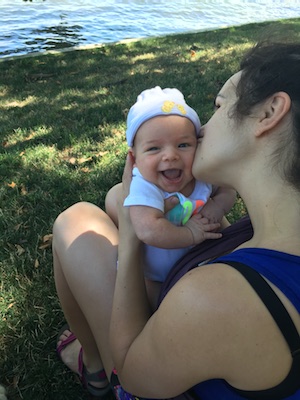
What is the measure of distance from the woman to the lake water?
25.8 ft

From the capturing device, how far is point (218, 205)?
70.9 inches

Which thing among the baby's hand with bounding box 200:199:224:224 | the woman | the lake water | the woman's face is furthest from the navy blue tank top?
the lake water

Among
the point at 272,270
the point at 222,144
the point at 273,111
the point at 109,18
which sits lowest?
the point at 109,18

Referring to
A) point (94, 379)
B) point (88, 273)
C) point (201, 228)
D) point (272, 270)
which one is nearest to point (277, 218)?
point (272, 270)

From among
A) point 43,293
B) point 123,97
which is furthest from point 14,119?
point 43,293

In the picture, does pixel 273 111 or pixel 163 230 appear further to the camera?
pixel 163 230

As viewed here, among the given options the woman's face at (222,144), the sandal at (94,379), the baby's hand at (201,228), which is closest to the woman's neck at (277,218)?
the woman's face at (222,144)

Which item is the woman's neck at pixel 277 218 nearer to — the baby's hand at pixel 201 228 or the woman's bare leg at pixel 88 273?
the baby's hand at pixel 201 228

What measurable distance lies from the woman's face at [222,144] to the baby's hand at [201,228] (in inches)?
8.0

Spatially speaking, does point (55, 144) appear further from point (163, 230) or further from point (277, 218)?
point (277, 218)

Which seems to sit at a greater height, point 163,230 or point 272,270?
point 272,270

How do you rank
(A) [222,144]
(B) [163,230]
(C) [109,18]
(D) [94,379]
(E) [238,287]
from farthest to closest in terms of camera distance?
(C) [109,18] → (D) [94,379] → (B) [163,230] → (A) [222,144] → (E) [238,287]

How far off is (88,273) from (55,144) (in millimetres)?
2830

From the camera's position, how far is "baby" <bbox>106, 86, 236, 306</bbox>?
1.60 metres
